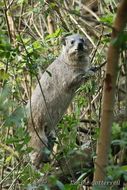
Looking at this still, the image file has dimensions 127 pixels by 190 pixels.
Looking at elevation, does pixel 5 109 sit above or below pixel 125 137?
above

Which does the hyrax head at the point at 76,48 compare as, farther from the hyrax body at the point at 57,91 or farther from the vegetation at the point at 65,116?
the vegetation at the point at 65,116

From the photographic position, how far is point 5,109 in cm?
200

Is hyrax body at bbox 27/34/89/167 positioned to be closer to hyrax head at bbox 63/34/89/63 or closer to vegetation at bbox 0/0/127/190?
hyrax head at bbox 63/34/89/63

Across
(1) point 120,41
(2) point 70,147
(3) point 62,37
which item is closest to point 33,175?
(2) point 70,147

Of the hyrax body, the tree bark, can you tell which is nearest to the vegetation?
the tree bark

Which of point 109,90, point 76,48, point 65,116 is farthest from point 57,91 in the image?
point 109,90

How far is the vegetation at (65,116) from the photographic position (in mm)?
1994

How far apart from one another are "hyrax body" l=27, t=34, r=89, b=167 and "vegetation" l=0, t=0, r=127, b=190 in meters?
0.11

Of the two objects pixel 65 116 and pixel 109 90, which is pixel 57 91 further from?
pixel 109 90

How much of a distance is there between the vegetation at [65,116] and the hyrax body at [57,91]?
0.11 metres

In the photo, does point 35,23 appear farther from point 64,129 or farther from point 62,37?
point 64,129

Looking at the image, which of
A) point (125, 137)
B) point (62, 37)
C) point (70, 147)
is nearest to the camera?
point (125, 137)

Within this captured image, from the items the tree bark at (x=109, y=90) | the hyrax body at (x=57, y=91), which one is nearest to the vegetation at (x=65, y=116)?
the tree bark at (x=109, y=90)

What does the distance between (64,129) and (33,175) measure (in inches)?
32.0
